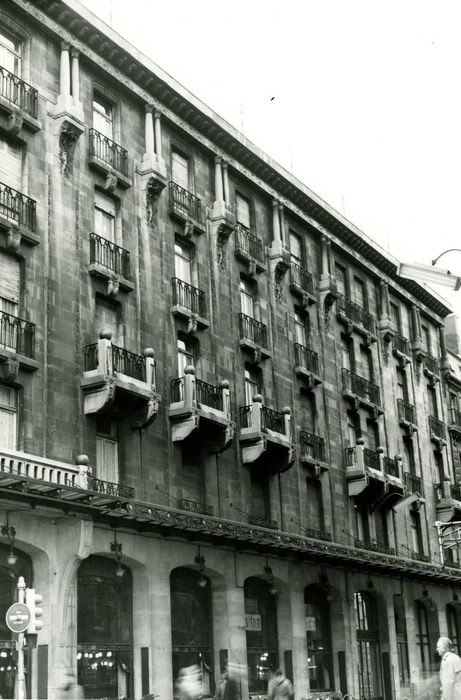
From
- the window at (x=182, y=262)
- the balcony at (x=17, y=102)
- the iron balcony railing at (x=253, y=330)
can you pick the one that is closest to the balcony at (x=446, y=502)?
the iron balcony railing at (x=253, y=330)

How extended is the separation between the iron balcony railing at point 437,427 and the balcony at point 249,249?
19222 millimetres

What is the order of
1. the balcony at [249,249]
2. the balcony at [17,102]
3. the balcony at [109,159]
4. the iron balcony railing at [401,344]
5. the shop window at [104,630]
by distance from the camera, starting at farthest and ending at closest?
the iron balcony railing at [401,344] < the balcony at [249,249] < the balcony at [109,159] < the balcony at [17,102] < the shop window at [104,630]

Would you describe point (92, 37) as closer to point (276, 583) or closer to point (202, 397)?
point (202, 397)

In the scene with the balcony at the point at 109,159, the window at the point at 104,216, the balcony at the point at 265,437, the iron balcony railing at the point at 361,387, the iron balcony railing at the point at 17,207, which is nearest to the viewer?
the iron balcony railing at the point at 17,207

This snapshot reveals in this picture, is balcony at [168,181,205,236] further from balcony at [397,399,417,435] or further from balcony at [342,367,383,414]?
balcony at [397,399,417,435]

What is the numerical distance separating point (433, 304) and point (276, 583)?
28311mm

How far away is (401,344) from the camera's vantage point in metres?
54.2

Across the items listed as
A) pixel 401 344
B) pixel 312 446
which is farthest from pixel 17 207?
pixel 401 344

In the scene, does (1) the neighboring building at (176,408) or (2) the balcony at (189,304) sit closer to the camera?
(1) the neighboring building at (176,408)

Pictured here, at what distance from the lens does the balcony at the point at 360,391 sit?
46344mm

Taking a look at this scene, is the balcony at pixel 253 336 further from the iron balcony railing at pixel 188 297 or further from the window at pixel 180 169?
the window at pixel 180 169

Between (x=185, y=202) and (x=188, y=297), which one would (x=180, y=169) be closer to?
(x=185, y=202)

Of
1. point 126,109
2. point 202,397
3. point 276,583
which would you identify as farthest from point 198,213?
point 276,583

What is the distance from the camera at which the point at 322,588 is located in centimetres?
3956
